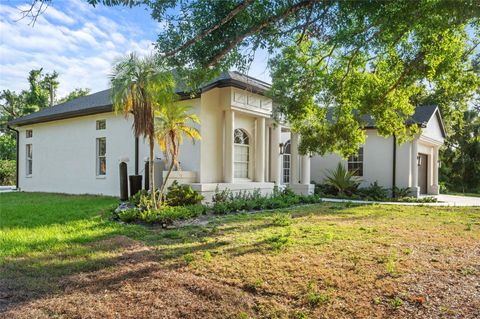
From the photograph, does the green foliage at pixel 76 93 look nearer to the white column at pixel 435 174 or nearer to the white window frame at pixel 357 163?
the white window frame at pixel 357 163

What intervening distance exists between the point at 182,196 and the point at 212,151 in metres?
2.26

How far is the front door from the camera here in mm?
21906

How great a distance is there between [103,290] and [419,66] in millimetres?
7721

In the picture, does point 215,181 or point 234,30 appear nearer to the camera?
point 234,30

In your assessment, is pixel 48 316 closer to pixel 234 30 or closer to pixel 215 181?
pixel 234 30

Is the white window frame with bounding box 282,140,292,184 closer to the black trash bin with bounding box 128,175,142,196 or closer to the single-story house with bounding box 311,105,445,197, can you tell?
the single-story house with bounding box 311,105,445,197

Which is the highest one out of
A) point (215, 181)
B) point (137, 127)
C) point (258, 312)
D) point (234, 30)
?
point (234, 30)

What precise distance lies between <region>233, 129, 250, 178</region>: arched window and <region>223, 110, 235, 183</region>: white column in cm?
94

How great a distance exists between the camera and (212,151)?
1252 cm

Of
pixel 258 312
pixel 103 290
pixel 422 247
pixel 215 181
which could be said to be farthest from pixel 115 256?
pixel 215 181

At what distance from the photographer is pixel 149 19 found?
6270 mm

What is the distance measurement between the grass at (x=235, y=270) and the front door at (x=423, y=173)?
1495 cm

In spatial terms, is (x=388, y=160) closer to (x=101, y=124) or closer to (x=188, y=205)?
(x=188, y=205)

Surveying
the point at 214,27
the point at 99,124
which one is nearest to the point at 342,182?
the point at 99,124
